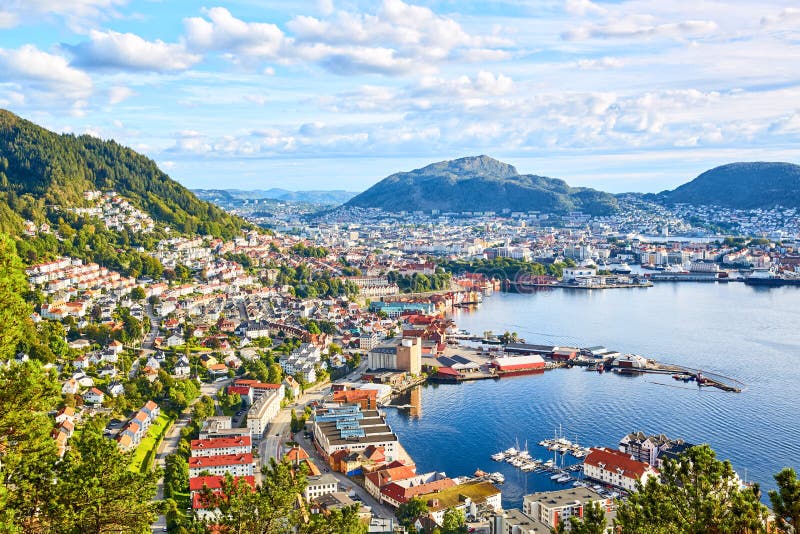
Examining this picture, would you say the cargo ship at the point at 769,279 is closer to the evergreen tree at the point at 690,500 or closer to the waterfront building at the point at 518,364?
the waterfront building at the point at 518,364

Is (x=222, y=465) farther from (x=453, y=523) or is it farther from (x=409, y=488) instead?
(x=453, y=523)

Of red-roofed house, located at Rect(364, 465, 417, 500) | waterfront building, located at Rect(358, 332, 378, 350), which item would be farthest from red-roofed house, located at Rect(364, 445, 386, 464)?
waterfront building, located at Rect(358, 332, 378, 350)

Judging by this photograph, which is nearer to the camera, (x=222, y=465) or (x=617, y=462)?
(x=222, y=465)

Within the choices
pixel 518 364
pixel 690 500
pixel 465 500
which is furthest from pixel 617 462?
pixel 518 364

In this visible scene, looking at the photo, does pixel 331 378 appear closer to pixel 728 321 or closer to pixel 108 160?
pixel 728 321

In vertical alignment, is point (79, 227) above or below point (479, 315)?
above

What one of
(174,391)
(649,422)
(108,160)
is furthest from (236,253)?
(649,422)
